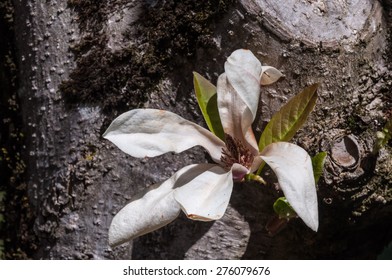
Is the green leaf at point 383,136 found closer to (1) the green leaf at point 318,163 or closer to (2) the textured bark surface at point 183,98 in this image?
(2) the textured bark surface at point 183,98

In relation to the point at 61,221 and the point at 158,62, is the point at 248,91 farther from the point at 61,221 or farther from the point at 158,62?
the point at 61,221

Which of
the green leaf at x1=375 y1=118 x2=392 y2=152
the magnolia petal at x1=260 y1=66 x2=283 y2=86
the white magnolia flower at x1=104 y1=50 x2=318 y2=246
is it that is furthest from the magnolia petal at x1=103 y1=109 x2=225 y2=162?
the green leaf at x1=375 y1=118 x2=392 y2=152

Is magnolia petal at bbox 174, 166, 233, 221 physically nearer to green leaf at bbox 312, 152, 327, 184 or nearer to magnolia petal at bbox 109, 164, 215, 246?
magnolia petal at bbox 109, 164, 215, 246

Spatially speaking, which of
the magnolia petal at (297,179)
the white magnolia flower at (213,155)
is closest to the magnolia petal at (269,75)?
the white magnolia flower at (213,155)

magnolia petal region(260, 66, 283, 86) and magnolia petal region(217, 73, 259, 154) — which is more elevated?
magnolia petal region(260, 66, 283, 86)

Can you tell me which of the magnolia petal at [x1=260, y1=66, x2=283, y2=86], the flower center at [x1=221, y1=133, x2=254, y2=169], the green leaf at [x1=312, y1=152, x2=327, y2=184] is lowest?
the green leaf at [x1=312, y1=152, x2=327, y2=184]

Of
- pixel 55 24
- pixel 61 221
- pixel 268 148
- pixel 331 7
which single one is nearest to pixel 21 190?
pixel 61 221
